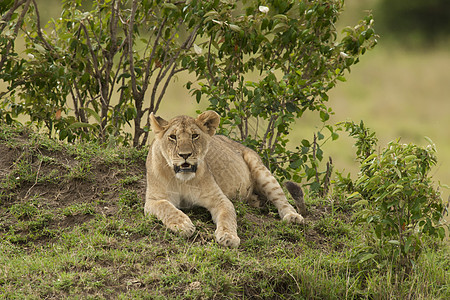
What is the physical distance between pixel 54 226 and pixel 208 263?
1650 millimetres

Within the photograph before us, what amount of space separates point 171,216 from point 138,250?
45 centimetres

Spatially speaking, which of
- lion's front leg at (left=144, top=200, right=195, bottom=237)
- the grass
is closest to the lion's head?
lion's front leg at (left=144, top=200, right=195, bottom=237)

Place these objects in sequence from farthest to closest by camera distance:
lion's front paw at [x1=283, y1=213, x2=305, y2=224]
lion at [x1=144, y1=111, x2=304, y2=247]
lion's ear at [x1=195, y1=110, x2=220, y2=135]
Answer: lion's front paw at [x1=283, y1=213, x2=305, y2=224] < lion's ear at [x1=195, y1=110, x2=220, y2=135] < lion at [x1=144, y1=111, x2=304, y2=247]

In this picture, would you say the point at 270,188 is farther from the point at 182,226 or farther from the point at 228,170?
the point at 182,226

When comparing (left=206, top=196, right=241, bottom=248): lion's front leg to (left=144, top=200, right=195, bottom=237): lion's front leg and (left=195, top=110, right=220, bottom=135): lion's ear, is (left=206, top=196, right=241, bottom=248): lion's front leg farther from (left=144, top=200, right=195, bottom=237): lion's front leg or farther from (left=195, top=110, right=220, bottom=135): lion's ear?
(left=195, top=110, right=220, bottom=135): lion's ear

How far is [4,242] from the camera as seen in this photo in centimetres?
549

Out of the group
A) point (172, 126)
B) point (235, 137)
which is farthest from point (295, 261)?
point (235, 137)

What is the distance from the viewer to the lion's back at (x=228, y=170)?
623cm

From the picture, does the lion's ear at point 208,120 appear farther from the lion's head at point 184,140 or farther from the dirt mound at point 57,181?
the dirt mound at point 57,181

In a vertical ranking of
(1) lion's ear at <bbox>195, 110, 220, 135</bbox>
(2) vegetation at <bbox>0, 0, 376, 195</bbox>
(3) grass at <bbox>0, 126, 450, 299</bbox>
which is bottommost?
(3) grass at <bbox>0, 126, 450, 299</bbox>

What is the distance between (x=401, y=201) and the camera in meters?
4.90

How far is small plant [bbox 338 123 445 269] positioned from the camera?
15.9ft

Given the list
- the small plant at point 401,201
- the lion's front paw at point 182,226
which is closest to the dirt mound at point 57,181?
the lion's front paw at point 182,226

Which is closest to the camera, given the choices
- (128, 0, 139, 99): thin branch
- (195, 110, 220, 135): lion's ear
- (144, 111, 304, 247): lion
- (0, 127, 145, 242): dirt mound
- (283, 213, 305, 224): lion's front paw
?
(144, 111, 304, 247): lion
